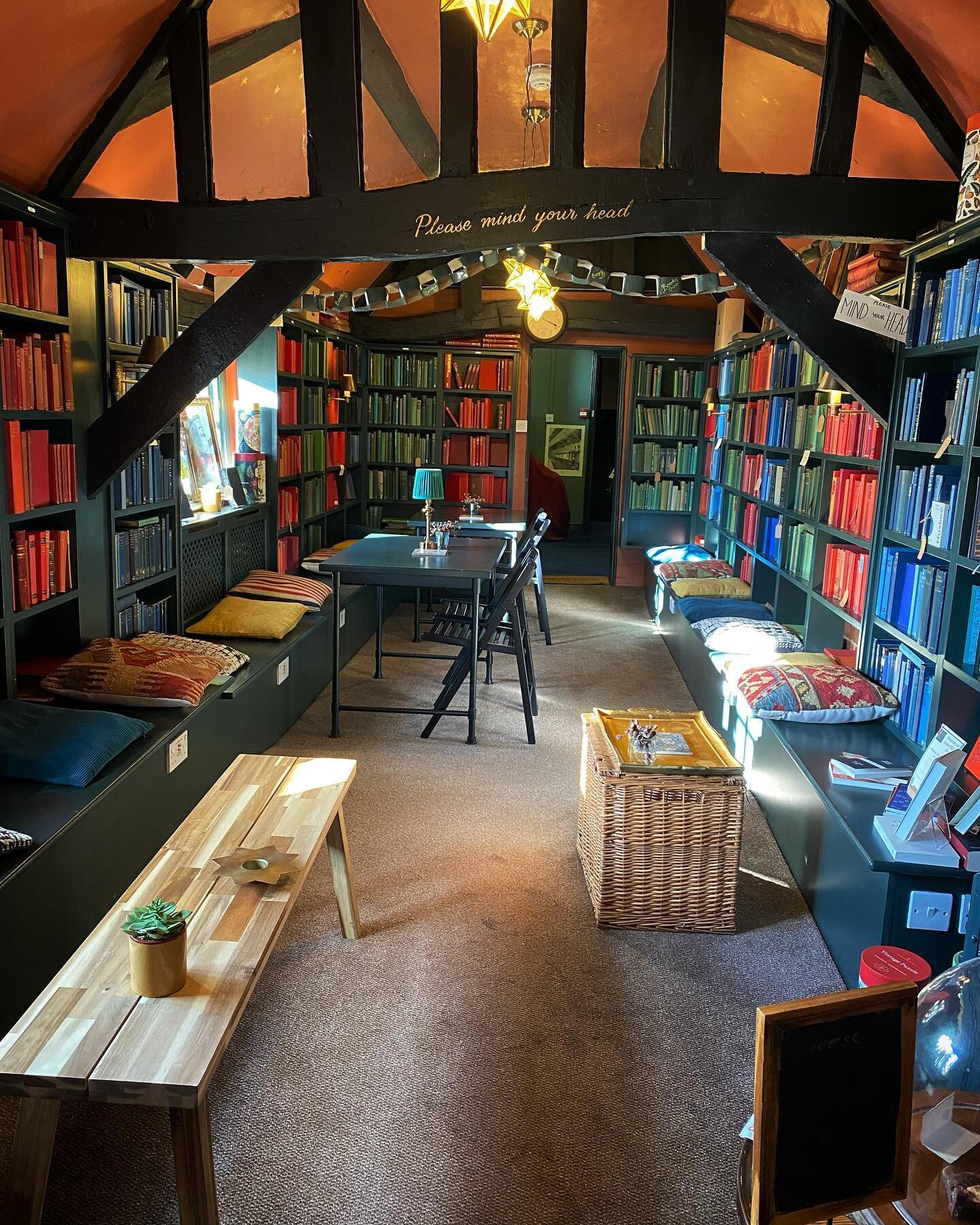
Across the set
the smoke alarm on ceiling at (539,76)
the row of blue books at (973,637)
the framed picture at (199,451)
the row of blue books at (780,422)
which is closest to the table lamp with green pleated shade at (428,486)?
the framed picture at (199,451)

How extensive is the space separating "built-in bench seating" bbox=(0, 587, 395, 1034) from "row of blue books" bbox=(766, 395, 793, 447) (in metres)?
3.33

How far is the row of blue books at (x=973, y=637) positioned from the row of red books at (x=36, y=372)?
10.9ft

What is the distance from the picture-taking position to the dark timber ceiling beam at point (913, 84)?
3541mm

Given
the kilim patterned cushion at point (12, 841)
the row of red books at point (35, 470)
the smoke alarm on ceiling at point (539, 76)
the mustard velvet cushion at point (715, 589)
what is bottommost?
the kilim patterned cushion at point (12, 841)

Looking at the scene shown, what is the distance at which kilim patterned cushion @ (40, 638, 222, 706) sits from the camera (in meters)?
3.66

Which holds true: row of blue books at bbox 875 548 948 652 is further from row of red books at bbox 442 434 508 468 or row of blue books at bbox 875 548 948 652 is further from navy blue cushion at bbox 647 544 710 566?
row of red books at bbox 442 434 508 468

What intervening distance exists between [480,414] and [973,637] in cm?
664

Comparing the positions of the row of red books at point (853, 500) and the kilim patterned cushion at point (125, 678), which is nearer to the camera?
the kilim patterned cushion at point (125, 678)

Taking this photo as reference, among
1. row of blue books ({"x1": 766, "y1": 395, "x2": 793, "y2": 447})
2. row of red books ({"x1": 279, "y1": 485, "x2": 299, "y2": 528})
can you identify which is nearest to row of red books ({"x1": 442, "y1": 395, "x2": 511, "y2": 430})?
row of red books ({"x1": 279, "y1": 485, "x2": 299, "y2": 528})

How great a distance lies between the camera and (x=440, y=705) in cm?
500

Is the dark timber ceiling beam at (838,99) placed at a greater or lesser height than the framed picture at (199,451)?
greater

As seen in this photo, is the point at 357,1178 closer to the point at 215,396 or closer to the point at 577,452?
the point at 215,396

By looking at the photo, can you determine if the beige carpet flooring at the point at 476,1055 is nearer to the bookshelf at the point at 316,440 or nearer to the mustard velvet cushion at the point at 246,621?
the mustard velvet cushion at the point at 246,621

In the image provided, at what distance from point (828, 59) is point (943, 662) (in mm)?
2305
